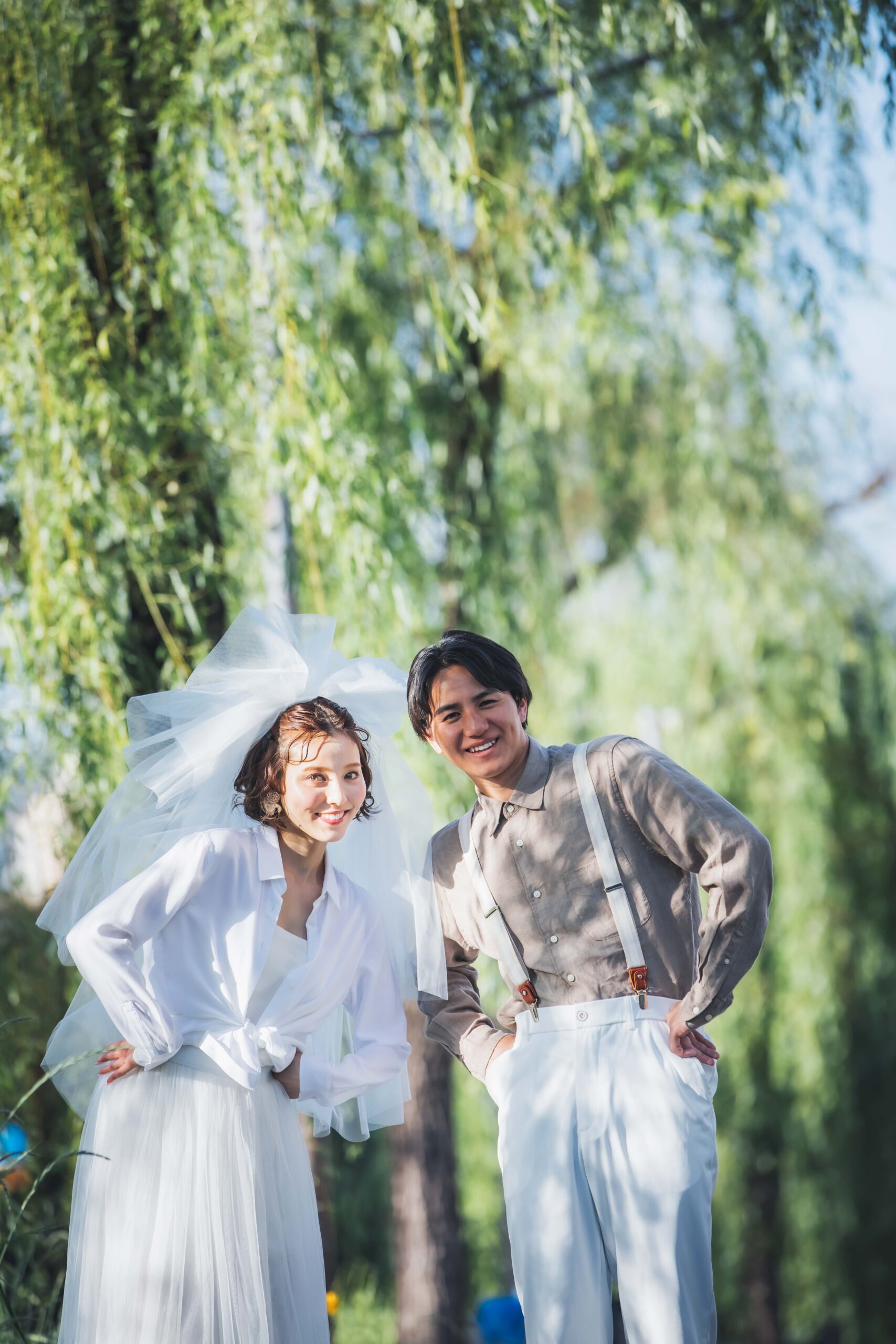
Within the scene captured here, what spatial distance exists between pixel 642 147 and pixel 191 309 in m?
1.88

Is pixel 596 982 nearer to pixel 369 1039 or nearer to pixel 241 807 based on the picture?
pixel 369 1039

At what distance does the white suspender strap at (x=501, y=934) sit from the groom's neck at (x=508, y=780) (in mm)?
121

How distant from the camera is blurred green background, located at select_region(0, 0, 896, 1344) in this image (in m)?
3.39

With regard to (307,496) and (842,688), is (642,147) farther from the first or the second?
(842,688)

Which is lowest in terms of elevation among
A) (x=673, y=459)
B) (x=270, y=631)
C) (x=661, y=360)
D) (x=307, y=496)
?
(x=270, y=631)

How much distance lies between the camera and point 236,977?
7.46 ft

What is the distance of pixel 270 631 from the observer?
8.25ft

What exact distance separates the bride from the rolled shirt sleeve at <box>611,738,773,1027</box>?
1.71 ft

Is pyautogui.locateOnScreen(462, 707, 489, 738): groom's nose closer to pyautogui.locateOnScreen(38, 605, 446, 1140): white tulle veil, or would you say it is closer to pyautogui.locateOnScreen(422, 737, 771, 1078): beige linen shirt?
pyautogui.locateOnScreen(422, 737, 771, 1078): beige linen shirt

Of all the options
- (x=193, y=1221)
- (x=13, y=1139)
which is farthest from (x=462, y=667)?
(x=13, y=1139)

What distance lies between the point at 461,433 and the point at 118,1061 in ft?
11.8

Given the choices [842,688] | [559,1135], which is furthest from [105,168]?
[842,688]

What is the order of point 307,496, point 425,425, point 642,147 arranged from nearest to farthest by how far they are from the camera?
1. point 307,496
2. point 642,147
3. point 425,425

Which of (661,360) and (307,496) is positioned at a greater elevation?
(661,360)
